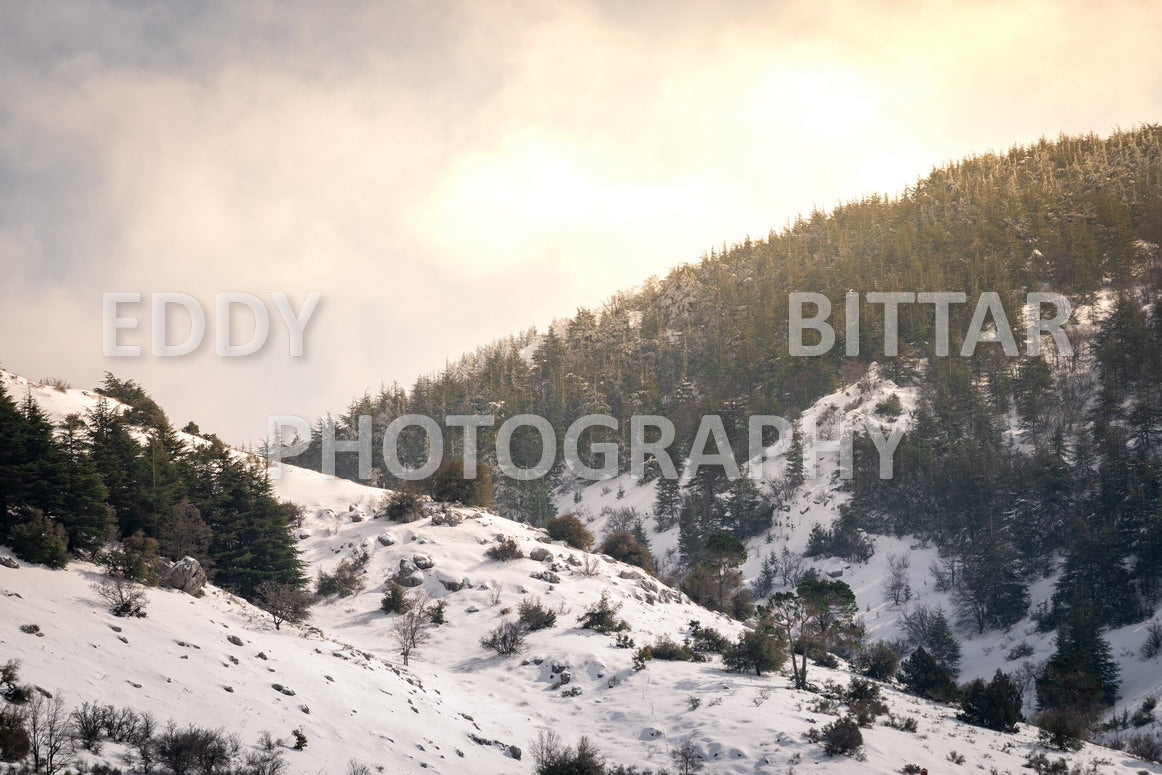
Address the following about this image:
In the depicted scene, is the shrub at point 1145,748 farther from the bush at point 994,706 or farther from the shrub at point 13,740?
the shrub at point 13,740

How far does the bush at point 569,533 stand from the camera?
5375cm

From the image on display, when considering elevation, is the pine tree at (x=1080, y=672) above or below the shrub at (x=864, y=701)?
below

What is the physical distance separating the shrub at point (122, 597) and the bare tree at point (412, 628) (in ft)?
36.6

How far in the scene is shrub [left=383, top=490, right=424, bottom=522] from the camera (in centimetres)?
4894

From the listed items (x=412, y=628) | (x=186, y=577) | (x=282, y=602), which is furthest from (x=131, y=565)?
(x=412, y=628)

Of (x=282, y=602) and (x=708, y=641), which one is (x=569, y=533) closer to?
(x=708, y=641)

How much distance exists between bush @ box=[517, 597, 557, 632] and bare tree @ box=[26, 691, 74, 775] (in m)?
22.9

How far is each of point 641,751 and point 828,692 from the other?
426 inches

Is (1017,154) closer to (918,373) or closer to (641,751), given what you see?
(918,373)

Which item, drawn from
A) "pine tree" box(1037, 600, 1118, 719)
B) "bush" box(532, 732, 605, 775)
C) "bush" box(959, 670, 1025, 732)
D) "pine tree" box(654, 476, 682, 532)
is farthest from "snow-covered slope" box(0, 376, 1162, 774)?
"pine tree" box(654, 476, 682, 532)

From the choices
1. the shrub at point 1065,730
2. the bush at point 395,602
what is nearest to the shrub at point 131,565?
the bush at point 395,602

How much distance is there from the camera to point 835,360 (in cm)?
10306

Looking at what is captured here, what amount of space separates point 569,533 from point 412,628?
67.3 feet

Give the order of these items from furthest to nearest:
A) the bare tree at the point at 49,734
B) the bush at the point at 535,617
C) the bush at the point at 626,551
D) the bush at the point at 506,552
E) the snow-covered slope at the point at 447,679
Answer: the bush at the point at 626,551, the bush at the point at 506,552, the bush at the point at 535,617, the snow-covered slope at the point at 447,679, the bare tree at the point at 49,734
